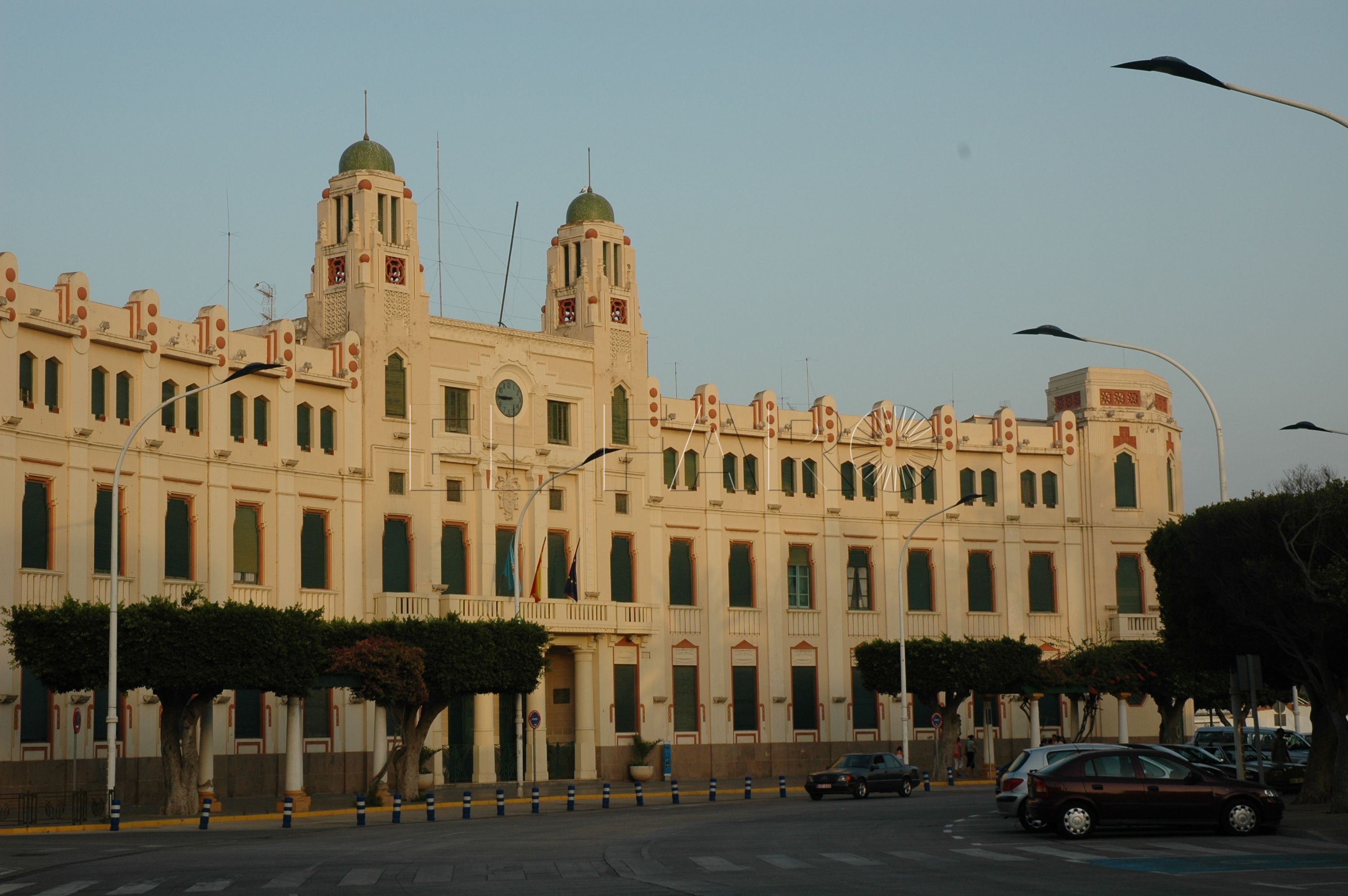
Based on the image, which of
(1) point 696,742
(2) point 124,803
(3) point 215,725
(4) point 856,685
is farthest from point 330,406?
(4) point 856,685

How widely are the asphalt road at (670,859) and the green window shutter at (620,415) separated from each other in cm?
2579

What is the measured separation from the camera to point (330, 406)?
55094 mm

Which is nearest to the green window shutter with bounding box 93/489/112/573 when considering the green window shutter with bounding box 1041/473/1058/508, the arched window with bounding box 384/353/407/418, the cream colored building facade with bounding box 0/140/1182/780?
the cream colored building facade with bounding box 0/140/1182/780

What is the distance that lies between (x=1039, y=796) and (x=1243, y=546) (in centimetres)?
908

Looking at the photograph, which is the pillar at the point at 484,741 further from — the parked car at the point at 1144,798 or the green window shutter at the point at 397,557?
the parked car at the point at 1144,798

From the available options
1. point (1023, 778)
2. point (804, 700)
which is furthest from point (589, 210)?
point (1023, 778)

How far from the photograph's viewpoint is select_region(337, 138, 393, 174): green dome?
5762 cm

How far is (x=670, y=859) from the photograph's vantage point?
83.9 ft

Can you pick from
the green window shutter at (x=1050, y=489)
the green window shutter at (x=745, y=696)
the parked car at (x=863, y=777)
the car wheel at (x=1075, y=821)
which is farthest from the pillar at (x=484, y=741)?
the car wheel at (x=1075, y=821)

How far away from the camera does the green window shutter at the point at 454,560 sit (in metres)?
57.3

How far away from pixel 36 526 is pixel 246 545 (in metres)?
7.93

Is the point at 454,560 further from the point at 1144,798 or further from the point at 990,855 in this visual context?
the point at 990,855

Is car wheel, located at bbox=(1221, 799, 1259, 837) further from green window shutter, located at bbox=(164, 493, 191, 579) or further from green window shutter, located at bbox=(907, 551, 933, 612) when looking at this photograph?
green window shutter, located at bbox=(907, 551, 933, 612)

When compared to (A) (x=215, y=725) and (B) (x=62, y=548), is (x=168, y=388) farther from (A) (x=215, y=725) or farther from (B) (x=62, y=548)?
(A) (x=215, y=725)
